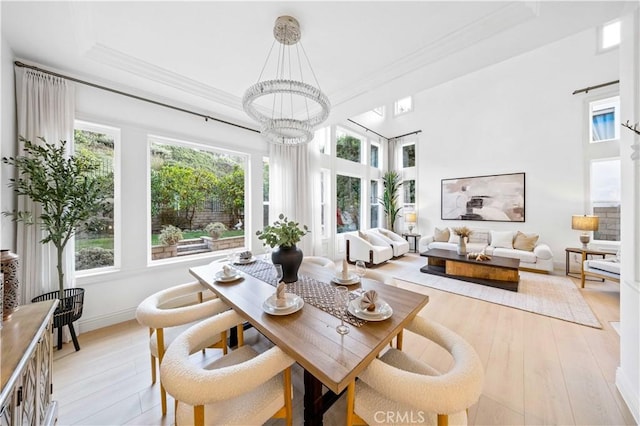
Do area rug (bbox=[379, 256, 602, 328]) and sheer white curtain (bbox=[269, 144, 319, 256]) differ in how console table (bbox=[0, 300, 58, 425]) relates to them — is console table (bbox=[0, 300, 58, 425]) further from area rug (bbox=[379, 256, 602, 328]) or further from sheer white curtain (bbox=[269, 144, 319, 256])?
area rug (bbox=[379, 256, 602, 328])

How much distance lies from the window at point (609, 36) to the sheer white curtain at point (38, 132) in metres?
8.06

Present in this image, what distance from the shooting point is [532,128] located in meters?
4.80

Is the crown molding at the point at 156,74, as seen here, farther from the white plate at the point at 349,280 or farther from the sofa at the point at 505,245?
the sofa at the point at 505,245

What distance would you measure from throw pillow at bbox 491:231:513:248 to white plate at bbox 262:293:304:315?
522 centimetres

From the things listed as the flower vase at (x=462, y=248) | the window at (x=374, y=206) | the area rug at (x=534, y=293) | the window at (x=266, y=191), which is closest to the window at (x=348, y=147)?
the window at (x=374, y=206)

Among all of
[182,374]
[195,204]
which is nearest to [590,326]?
[182,374]

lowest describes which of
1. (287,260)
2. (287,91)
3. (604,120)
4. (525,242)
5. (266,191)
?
(525,242)

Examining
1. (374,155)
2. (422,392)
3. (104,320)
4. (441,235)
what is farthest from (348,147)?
(422,392)

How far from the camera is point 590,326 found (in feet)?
7.89

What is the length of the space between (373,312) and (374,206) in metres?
5.77

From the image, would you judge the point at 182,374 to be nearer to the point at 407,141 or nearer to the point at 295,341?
the point at 295,341

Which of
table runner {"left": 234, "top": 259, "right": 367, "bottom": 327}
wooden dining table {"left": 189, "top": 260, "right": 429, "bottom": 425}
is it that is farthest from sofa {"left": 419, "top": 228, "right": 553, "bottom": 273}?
table runner {"left": 234, "top": 259, "right": 367, "bottom": 327}

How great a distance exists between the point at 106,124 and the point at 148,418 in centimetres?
280

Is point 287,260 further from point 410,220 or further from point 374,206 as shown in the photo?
point 374,206
